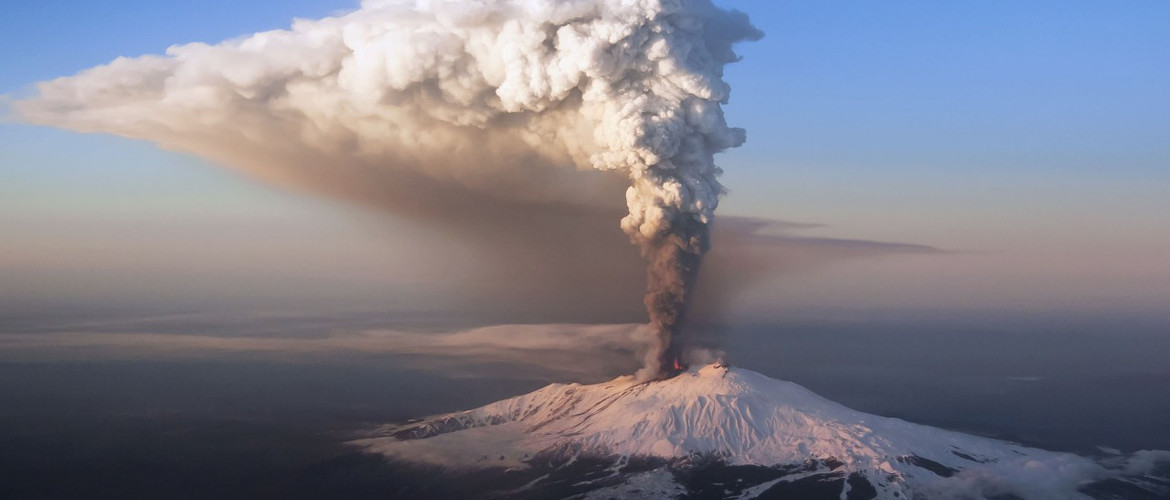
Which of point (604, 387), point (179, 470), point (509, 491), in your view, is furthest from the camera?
point (604, 387)

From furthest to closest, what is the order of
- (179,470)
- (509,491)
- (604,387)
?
(604,387) < (179,470) < (509,491)

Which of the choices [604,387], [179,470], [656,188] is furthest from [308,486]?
[656,188]

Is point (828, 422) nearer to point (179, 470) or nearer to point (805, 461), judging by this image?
point (805, 461)

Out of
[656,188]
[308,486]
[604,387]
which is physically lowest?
[308,486]

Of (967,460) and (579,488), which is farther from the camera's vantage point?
(967,460)

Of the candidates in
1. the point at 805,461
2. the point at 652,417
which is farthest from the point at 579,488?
the point at 805,461

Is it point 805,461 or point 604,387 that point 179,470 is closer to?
point 604,387

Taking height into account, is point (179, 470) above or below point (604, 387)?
below
